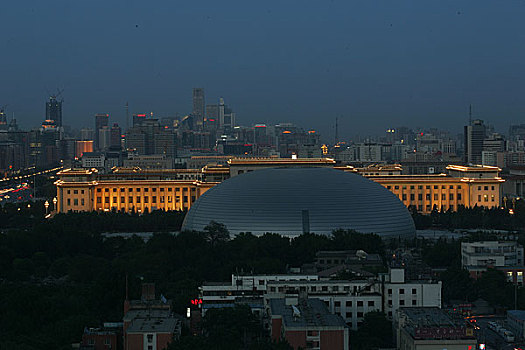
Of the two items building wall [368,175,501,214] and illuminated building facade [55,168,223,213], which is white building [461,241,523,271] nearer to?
building wall [368,175,501,214]

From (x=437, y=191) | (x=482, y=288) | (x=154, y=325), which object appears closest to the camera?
(x=154, y=325)

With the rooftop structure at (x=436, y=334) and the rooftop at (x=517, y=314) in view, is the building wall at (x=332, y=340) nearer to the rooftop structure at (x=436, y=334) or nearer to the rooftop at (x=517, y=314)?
the rooftop structure at (x=436, y=334)

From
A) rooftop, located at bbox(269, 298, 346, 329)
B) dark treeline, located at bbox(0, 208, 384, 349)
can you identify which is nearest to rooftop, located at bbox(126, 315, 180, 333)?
dark treeline, located at bbox(0, 208, 384, 349)

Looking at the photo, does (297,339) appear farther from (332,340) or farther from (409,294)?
(409,294)

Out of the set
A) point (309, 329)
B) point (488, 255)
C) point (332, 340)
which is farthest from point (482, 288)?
point (309, 329)

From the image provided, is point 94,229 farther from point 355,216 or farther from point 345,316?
point 345,316

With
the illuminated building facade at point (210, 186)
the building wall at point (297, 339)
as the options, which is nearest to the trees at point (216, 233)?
the building wall at point (297, 339)
